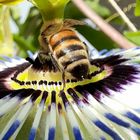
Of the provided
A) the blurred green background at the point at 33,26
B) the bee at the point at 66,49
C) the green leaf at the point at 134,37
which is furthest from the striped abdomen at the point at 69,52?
the blurred green background at the point at 33,26

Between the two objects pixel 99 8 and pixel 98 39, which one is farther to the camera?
pixel 99 8

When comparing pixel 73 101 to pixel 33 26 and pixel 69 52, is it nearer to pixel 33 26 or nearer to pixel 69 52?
pixel 69 52

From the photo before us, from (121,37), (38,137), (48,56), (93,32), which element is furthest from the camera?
(93,32)

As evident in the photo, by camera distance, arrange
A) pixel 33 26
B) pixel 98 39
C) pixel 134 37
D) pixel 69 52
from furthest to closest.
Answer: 1. pixel 33 26
2. pixel 98 39
3. pixel 134 37
4. pixel 69 52

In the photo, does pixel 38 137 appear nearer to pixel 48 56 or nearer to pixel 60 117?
pixel 60 117

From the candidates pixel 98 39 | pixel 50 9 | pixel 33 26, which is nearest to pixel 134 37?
pixel 50 9

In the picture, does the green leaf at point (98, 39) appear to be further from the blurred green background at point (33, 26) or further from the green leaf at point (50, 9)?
the green leaf at point (50, 9)

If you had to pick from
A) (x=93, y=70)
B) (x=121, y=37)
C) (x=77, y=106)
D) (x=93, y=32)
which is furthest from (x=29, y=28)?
(x=77, y=106)

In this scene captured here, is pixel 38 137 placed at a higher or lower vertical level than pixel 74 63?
lower
